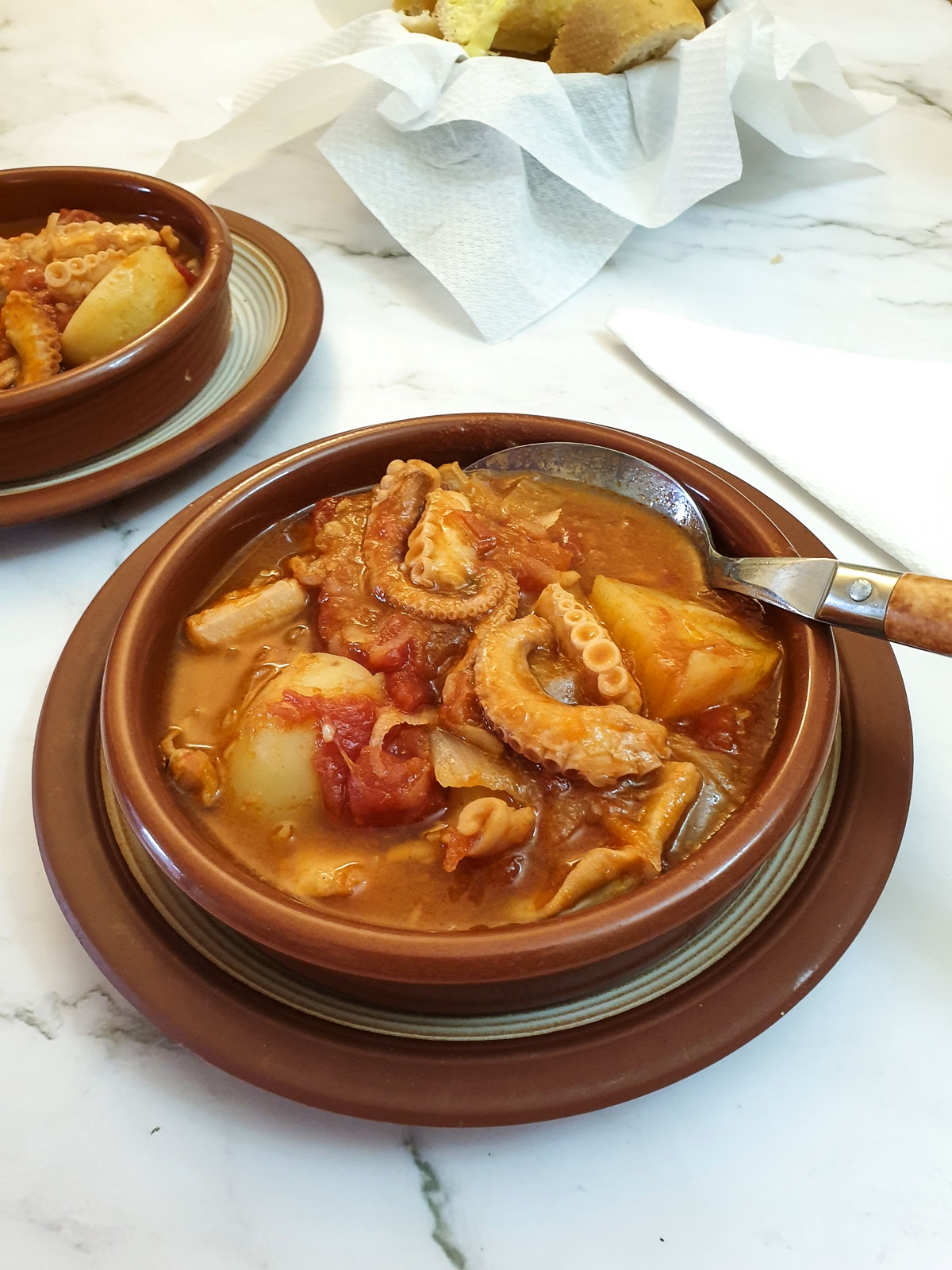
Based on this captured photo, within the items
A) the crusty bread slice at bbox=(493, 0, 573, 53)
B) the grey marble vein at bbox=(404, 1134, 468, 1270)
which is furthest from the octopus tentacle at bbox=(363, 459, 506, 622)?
the crusty bread slice at bbox=(493, 0, 573, 53)

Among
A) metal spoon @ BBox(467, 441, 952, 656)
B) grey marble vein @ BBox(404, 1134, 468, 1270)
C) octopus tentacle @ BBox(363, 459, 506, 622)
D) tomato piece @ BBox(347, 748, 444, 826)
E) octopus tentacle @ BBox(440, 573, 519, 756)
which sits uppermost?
metal spoon @ BBox(467, 441, 952, 656)

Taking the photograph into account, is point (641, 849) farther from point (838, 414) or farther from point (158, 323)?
point (158, 323)

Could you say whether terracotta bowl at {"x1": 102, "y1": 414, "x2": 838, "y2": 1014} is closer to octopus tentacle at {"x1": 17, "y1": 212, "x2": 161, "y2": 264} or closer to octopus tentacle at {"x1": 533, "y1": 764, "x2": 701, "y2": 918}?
octopus tentacle at {"x1": 533, "y1": 764, "x2": 701, "y2": 918}

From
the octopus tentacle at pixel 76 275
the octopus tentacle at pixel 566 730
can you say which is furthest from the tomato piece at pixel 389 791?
the octopus tentacle at pixel 76 275

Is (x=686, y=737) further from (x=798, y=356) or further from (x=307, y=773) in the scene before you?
(x=798, y=356)

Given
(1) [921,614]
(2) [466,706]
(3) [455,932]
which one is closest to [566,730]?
(2) [466,706]

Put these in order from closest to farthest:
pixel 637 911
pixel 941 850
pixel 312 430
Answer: pixel 637 911 < pixel 941 850 < pixel 312 430

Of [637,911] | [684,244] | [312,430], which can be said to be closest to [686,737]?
[637,911]
